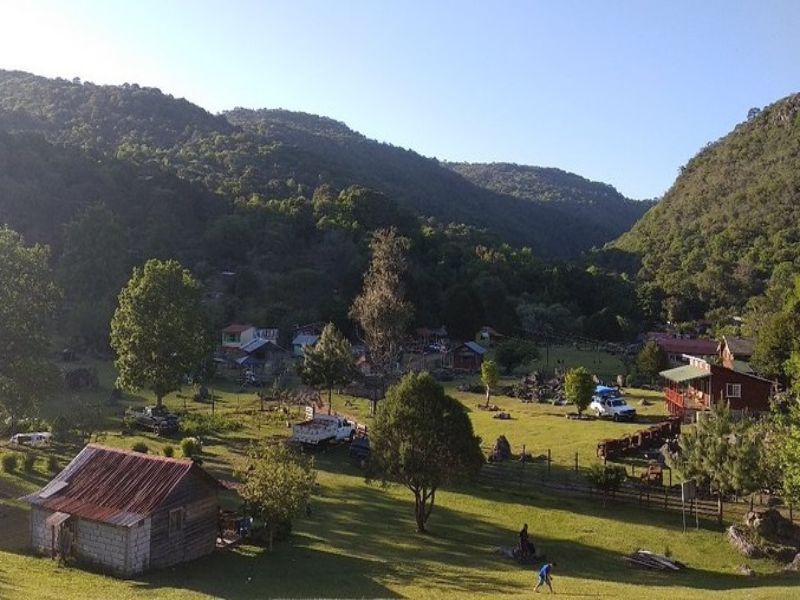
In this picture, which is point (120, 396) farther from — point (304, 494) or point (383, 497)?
point (304, 494)

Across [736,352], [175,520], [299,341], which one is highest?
[736,352]

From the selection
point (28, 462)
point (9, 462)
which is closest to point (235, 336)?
point (28, 462)

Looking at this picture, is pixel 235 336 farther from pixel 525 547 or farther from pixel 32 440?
pixel 525 547

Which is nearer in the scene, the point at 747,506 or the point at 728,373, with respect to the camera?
the point at 747,506

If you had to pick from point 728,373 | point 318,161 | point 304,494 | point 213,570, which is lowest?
point 213,570

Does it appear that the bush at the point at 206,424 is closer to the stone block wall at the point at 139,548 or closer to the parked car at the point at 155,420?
the parked car at the point at 155,420

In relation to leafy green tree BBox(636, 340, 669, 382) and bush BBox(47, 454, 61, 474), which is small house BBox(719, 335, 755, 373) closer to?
leafy green tree BBox(636, 340, 669, 382)

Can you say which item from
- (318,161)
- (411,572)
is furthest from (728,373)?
(318,161)
